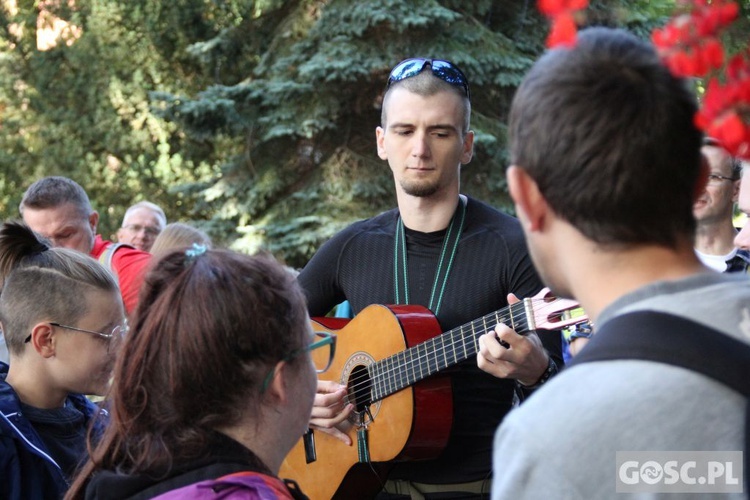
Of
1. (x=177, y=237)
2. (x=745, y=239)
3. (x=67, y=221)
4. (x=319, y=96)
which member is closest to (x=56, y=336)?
(x=745, y=239)

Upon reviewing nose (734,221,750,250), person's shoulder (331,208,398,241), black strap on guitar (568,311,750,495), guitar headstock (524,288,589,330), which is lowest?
guitar headstock (524,288,589,330)

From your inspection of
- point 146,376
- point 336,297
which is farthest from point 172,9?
point 146,376

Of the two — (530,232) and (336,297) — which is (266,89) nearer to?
(336,297)

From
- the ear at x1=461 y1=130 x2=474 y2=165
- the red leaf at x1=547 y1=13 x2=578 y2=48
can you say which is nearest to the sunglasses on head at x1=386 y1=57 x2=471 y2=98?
the ear at x1=461 y1=130 x2=474 y2=165

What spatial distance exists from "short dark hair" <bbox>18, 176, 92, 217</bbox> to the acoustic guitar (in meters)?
2.68

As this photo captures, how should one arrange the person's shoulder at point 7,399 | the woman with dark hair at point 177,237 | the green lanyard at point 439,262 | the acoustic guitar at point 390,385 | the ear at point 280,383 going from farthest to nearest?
the woman with dark hair at point 177,237, the green lanyard at point 439,262, the acoustic guitar at point 390,385, the person's shoulder at point 7,399, the ear at point 280,383

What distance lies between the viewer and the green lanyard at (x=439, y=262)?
137 inches

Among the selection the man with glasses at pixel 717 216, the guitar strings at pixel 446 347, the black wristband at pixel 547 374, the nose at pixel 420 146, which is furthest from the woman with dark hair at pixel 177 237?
the black wristband at pixel 547 374

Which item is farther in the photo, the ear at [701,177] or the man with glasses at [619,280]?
the ear at [701,177]

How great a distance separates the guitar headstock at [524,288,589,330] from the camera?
294 cm

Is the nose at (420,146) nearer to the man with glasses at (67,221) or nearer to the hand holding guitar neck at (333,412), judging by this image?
the hand holding guitar neck at (333,412)

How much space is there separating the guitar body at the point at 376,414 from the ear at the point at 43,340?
1.14 metres

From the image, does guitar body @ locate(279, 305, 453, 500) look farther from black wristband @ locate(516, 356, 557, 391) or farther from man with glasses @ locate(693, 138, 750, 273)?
man with glasses @ locate(693, 138, 750, 273)

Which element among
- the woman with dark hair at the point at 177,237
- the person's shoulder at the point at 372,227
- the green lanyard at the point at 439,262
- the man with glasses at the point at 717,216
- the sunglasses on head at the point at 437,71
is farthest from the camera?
the woman with dark hair at the point at 177,237
